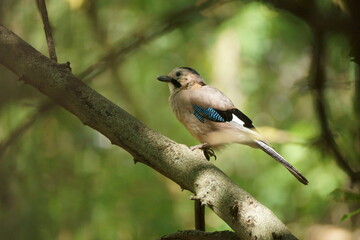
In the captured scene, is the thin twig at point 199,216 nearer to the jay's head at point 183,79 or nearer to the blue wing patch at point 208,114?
the blue wing patch at point 208,114

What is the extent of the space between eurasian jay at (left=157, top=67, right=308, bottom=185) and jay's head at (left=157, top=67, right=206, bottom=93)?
0.16 ft

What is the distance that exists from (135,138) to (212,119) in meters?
2.52

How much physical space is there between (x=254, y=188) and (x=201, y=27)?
2959 mm

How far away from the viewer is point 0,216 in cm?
329

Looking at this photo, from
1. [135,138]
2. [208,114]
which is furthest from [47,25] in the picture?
[208,114]

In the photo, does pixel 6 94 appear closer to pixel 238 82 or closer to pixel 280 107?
pixel 238 82

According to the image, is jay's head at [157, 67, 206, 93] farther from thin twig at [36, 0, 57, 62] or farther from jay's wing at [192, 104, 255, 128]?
thin twig at [36, 0, 57, 62]

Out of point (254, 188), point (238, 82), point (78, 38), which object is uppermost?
point (238, 82)

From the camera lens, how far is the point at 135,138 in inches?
108

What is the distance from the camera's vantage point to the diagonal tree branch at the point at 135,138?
8.36 feet

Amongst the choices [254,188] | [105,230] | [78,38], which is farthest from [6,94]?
[254,188]

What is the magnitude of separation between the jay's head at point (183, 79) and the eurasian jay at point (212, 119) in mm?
49

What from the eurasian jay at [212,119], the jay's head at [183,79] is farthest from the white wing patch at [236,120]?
the jay's head at [183,79]

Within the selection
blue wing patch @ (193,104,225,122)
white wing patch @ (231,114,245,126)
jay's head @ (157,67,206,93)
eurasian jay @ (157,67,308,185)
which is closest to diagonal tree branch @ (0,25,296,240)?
eurasian jay @ (157,67,308,185)
